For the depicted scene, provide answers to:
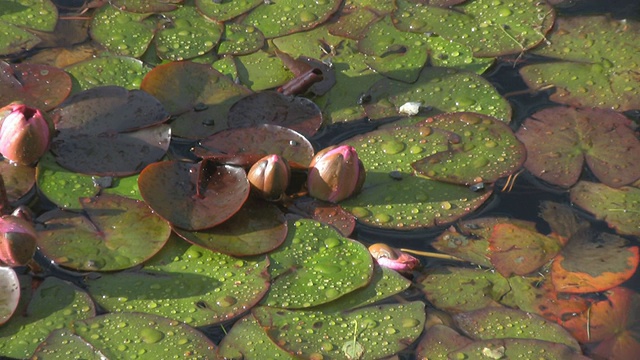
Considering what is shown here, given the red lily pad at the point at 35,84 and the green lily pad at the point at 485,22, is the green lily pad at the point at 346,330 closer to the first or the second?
the red lily pad at the point at 35,84

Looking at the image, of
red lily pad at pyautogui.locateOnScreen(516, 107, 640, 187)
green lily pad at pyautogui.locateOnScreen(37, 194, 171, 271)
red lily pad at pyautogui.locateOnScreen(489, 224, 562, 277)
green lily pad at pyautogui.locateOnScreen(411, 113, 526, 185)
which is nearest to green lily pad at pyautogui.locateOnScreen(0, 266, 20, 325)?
green lily pad at pyautogui.locateOnScreen(37, 194, 171, 271)

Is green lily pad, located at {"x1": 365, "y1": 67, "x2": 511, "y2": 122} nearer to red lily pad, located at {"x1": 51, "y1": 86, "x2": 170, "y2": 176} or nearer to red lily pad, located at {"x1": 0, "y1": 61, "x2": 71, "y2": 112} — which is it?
red lily pad, located at {"x1": 51, "y1": 86, "x2": 170, "y2": 176}

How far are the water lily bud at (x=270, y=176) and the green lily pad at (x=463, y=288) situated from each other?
568mm

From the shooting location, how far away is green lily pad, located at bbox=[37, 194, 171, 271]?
2893 millimetres

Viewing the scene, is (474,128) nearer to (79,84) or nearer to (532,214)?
(532,214)

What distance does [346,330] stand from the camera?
A: 277cm

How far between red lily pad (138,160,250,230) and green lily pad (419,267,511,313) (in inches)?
26.8

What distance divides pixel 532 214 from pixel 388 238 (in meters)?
0.52

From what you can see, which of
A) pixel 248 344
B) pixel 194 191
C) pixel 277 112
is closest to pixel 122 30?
pixel 277 112

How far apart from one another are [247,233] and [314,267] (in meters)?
0.26

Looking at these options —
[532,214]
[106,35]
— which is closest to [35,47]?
[106,35]

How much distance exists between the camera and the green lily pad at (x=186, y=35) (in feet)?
12.1

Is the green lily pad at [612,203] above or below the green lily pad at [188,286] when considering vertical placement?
above

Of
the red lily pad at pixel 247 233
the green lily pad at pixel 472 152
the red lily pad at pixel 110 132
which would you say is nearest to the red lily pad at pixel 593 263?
the green lily pad at pixel 472 152
